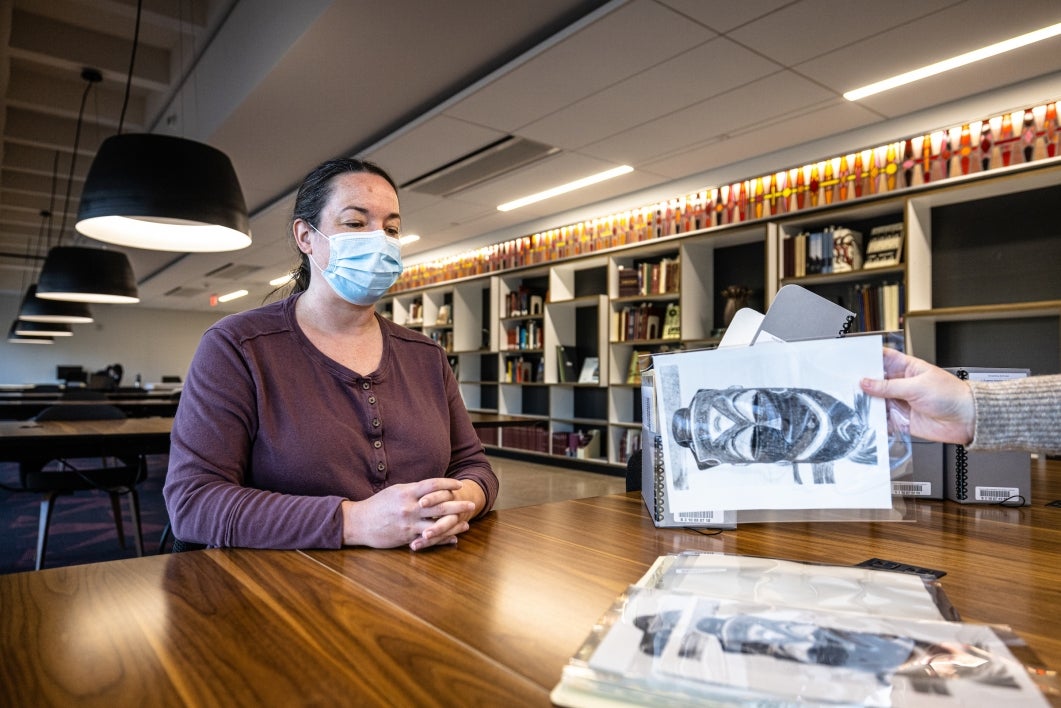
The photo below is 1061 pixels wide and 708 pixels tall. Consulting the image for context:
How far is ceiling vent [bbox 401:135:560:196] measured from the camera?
15.6ft

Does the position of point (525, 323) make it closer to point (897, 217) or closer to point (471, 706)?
point (897, 217)

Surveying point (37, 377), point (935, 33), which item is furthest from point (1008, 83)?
point (37, 377)

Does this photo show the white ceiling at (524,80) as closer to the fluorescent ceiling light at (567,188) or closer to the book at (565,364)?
the fluorescent ceiling light at (567,188)

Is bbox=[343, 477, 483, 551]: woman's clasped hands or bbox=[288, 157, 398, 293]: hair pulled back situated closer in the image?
bbox=[343, 477, 483, 551]: woman's clasped hands

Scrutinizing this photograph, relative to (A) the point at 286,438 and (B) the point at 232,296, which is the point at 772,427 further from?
(B) the point at 232,296

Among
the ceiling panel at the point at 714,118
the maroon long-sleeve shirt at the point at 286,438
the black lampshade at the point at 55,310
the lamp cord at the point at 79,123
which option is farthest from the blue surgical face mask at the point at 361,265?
the black lampshade at the point at 55,310

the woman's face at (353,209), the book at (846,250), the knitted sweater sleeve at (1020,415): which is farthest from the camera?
the book at (846,250)

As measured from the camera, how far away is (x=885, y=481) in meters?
0.87

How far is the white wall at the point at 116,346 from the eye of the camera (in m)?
15.1

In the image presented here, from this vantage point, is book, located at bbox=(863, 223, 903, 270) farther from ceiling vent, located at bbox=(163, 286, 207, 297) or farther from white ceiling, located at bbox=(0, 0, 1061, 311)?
ceiling vent, located at bbox=(163, 286, 207, 297)

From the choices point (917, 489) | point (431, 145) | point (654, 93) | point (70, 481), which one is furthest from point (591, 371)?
point (917, 489)

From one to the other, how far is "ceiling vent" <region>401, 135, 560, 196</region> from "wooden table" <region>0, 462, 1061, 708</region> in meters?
4.00

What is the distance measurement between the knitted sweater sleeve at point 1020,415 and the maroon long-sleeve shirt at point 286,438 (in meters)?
0.86

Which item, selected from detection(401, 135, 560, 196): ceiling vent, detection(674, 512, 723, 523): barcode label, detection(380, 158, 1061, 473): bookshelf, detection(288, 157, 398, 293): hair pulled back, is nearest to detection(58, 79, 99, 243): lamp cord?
detection(401, 135, 560, 196): ceiling vent
